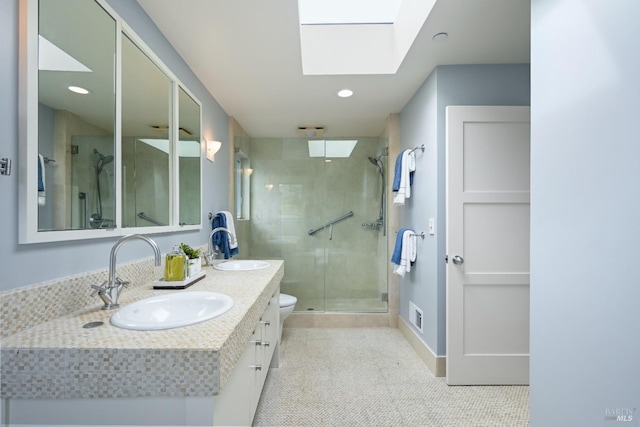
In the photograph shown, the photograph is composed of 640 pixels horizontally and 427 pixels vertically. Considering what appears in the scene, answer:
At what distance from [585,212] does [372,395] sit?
164cm

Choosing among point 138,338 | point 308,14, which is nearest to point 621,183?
point 138,338

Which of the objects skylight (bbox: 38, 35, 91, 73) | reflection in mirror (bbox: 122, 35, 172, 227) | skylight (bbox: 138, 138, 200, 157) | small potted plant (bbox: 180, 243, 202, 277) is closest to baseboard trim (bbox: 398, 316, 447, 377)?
small potted plant (bbox: 180, 243, 202, 277)

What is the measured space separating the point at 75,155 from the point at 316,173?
272 centimetres

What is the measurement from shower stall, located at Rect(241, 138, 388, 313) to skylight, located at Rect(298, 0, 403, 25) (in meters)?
1.62

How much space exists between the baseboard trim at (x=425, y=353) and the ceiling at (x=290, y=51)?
7.11 ft

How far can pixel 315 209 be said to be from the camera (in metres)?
3.68

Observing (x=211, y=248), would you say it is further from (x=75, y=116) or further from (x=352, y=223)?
(x=352, y=223)

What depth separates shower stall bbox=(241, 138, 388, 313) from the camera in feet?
12.0

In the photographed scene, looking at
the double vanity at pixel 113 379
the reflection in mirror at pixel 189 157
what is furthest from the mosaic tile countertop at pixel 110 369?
the reflection in mirror at pixel 189 157

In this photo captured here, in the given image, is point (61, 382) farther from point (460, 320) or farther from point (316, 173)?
point (316, 173)

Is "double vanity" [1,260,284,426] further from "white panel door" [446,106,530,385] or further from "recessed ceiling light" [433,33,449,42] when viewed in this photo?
"recessed ceiling light" [433,33,449,42]

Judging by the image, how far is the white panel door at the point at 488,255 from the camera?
79.2 inches

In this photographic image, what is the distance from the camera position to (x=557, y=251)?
40.4 inches

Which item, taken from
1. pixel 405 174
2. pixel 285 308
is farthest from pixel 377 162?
pixel 285 308
